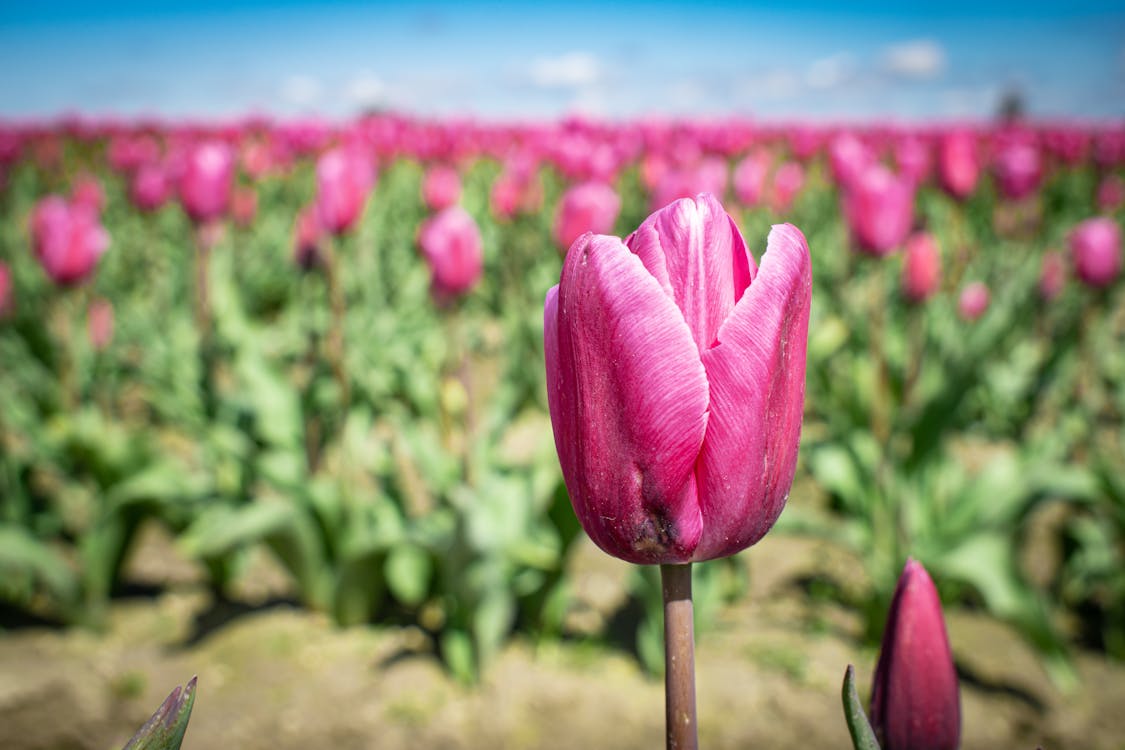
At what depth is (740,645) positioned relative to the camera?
247cm

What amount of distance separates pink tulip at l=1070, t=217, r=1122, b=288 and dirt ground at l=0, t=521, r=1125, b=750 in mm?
1321

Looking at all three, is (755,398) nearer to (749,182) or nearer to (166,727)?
(166,727)

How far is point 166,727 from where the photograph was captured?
0.49m

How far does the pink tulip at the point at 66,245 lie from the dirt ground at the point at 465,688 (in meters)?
1.14

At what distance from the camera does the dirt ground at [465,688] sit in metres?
2.11

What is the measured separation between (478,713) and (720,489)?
1.85 m

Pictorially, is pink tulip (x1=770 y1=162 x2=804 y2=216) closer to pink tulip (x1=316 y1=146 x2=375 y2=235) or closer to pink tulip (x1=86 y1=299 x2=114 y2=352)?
pink tulip (x1=316 y1=146 x2=375 y2=235)

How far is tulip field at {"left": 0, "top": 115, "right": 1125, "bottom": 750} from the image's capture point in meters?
0.56

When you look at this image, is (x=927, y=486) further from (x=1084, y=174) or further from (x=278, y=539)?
(x=1084, y=174)

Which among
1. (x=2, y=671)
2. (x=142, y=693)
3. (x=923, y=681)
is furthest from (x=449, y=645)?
(x=923, y=681)

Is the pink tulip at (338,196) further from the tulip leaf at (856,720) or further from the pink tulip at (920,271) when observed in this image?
the tulip leaf at (856,720)

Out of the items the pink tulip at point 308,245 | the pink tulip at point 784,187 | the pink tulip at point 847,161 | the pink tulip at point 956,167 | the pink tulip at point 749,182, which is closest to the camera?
the pink tulip at point 308,245

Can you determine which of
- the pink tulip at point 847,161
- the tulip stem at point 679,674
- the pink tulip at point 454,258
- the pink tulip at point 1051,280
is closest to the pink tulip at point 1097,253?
the pink tulip at point 1051,280

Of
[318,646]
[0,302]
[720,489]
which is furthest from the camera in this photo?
[0,302]
